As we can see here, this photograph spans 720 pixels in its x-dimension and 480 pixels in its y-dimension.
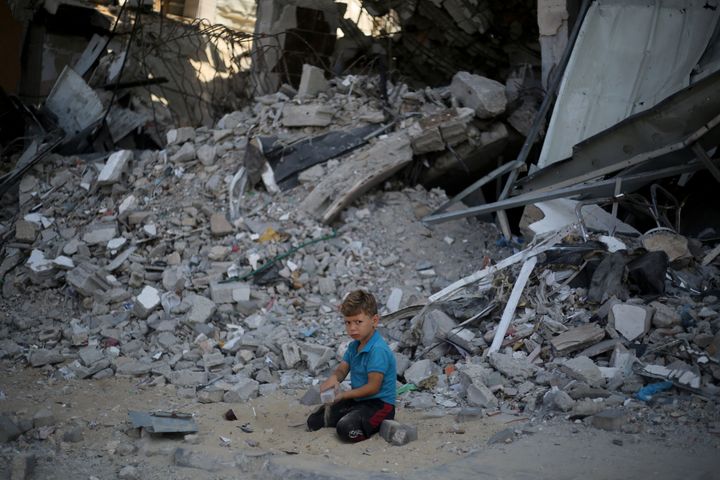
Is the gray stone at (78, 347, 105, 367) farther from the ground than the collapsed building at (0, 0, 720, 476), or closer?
closer

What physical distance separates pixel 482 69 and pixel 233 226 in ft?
18.3

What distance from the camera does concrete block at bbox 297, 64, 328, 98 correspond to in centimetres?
825

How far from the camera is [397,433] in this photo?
3.79 m

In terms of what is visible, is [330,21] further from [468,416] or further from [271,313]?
[468,416]

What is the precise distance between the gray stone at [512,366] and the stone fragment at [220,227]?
3.18m

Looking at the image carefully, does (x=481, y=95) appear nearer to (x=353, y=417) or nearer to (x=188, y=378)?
(x=188, y=378)

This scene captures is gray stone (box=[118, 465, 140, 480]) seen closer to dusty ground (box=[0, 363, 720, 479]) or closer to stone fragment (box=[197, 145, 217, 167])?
dusty ground (box=[0, 363, 720, 479])

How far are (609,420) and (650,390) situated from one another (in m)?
0.59

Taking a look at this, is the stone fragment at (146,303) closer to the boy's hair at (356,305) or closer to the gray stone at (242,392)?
the gray stone at (242,392)

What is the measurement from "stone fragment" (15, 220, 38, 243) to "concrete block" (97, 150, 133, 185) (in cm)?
88

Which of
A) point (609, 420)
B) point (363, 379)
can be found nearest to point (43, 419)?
point (363, 379)

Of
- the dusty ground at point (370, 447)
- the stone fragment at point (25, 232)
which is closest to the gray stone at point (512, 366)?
the dusty ground at point (370, 447)

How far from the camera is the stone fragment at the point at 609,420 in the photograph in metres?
3.68

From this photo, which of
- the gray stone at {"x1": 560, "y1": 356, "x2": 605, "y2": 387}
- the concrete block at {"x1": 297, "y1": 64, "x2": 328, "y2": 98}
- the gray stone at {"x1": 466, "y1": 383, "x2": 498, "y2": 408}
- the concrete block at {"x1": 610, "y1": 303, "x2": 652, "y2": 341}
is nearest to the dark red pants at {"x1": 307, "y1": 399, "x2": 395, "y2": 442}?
the gray stone at {"x1": 466, "y1": 383, "x2": 498, "y2": 408}
